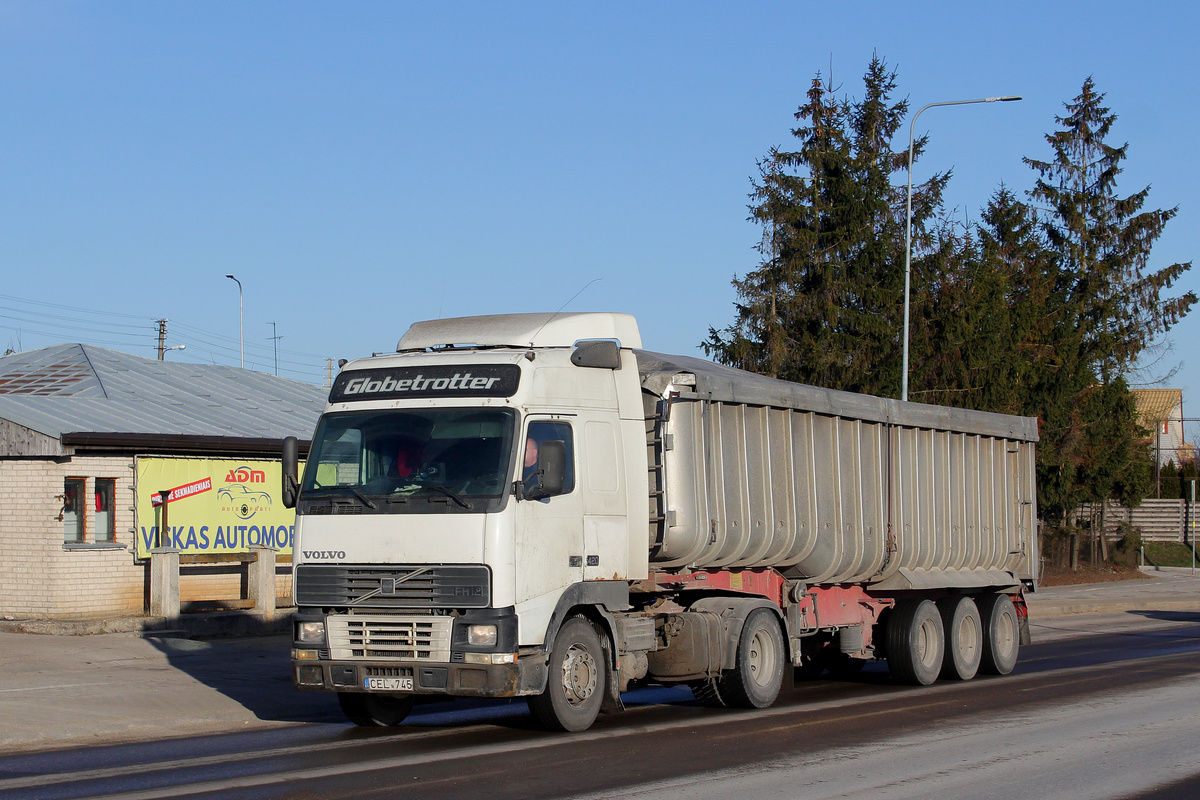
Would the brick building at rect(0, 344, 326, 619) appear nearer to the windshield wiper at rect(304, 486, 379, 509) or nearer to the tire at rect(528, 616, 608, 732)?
the windshield wiper at rect(304, 486, 379, 509)

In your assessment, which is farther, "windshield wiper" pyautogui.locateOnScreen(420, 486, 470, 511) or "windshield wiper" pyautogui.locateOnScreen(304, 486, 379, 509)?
"windshield wiper" pyautogui.locateOnScreen(304, 486, 379, 509)

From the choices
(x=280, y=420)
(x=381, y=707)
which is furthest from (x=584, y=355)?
(x=280, y=420)

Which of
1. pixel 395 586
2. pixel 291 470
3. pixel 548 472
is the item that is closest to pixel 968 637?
pixel 548 472

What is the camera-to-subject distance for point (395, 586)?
10297mm

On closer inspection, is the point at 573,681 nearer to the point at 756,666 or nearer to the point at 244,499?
the point at 756,666

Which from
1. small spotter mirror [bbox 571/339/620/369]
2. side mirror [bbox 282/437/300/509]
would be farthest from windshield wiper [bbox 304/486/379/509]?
small spotter mirror [bbox 571/339/620/369]

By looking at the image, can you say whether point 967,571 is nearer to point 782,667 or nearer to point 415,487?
point 782,667

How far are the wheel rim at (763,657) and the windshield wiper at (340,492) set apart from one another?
4321mm

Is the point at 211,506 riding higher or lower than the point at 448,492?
lower

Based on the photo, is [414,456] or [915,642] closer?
[414,456]

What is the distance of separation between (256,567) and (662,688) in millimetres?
7704

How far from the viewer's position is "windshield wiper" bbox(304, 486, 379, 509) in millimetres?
10476

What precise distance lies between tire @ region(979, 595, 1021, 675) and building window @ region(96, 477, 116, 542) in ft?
40.9

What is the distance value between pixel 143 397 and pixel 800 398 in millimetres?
13398
